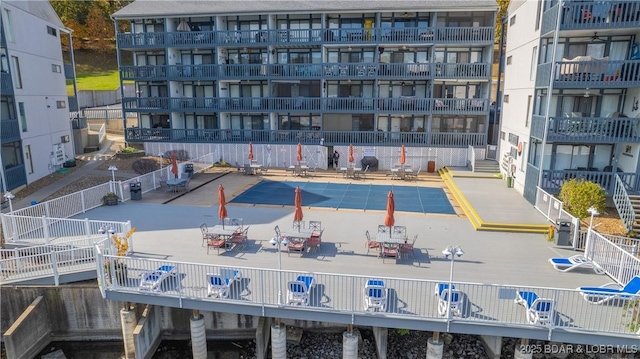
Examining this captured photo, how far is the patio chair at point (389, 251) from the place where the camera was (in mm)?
14816

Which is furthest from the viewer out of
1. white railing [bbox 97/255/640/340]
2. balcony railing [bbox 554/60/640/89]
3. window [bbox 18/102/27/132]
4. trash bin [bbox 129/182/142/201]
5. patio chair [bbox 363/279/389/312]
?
window [bbox 18/102/27/132]

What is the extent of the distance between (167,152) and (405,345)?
26050 mm

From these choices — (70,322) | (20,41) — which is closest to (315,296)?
(70,322)

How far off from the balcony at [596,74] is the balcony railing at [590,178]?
4105 millimetres

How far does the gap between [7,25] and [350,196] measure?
915 inches

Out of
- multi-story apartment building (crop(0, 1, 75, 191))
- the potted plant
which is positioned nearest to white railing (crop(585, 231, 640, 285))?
the potted plant

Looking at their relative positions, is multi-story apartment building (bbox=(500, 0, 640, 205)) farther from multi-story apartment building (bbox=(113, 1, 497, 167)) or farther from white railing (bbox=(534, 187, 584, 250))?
multi-story apartment building (bbox=(113, 1, 497, 167))

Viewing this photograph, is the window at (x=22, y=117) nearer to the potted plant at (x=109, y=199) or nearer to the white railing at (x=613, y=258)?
the potted plant at (x=109, y=199)

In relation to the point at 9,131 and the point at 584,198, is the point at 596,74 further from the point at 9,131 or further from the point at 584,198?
the point at 9,131

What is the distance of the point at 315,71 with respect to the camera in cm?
3266

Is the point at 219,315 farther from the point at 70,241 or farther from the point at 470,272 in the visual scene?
the point at 470,272

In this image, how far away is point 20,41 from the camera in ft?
86.0

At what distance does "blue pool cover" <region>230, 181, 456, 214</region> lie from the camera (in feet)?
72.6

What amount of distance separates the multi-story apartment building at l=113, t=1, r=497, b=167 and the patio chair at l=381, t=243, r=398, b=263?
1821 cm
